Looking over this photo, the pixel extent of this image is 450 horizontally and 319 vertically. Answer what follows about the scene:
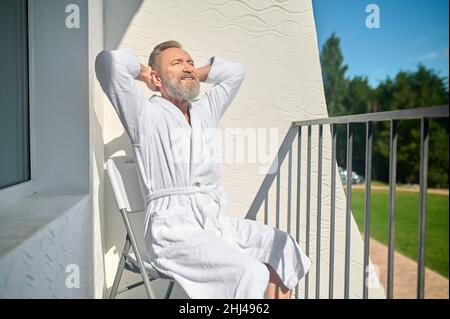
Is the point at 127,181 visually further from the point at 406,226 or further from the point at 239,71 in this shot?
the point at 406,226

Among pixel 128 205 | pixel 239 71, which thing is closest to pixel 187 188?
pixel 128 205

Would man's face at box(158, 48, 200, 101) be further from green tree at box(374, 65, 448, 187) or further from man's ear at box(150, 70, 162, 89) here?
green tree at box(374, 65, 448, 187)

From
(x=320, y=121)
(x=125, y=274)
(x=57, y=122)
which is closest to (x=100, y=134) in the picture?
(x=57, y=122)

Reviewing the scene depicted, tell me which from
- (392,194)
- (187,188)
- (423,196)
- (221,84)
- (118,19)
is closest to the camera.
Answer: (423,196)

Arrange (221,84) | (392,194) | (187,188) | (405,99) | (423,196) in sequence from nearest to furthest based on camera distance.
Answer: (423,196) < (392,194) < (187,188) < (221,84) < (405,99)

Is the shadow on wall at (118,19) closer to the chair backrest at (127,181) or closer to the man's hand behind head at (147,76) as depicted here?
the man's hand behind head at (147,76)

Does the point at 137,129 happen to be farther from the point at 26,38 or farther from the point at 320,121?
the point at 320,121

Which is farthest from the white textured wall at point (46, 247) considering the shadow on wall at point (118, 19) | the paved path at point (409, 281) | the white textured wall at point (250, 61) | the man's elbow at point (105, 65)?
the paved path at point (409, 281)

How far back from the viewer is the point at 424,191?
3.47ft

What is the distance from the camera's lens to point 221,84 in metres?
1.80

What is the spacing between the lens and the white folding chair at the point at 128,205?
4.86ft

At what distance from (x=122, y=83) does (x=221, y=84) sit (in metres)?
0.50

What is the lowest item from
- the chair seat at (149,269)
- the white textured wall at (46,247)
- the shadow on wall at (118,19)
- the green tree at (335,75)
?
the chair seat at (149,269)

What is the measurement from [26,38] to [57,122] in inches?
14.1
